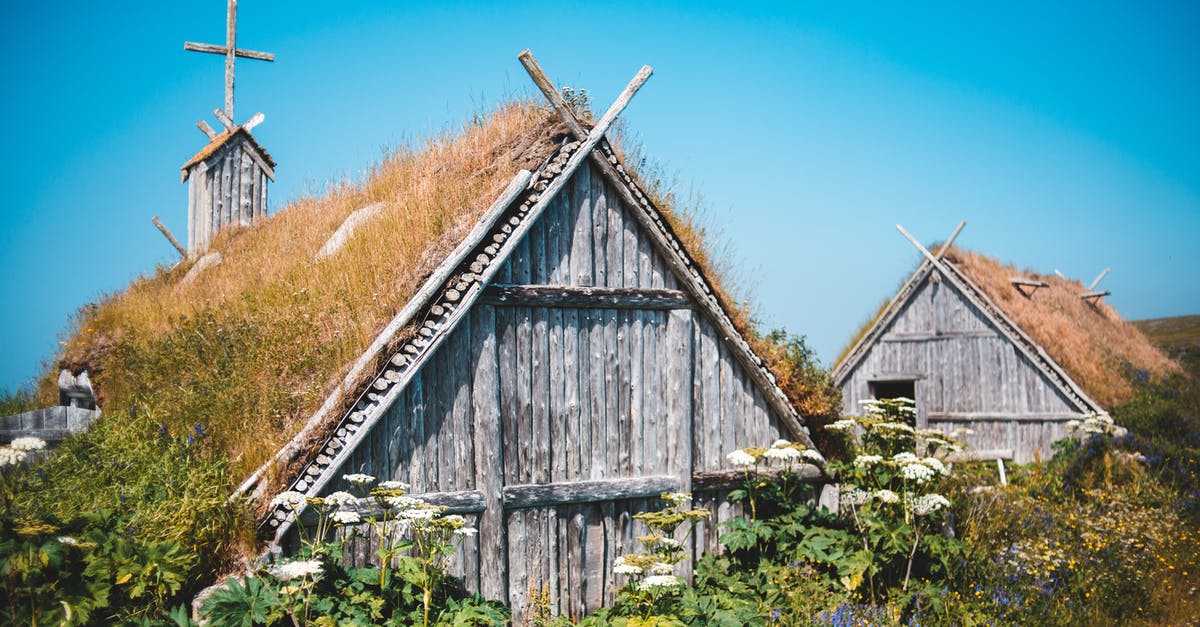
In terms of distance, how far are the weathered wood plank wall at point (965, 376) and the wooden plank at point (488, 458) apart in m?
12.9

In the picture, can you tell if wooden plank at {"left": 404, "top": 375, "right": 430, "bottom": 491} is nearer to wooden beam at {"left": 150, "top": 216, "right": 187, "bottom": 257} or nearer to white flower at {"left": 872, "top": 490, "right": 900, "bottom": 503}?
white flower at {"left": 872, "top": 490, "right": 900, "bottom": 503}

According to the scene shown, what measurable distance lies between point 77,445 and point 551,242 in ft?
17.1

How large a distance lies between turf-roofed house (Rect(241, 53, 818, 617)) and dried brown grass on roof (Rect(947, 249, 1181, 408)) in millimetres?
11417

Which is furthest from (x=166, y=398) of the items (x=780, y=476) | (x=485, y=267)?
(x=780, y=476)

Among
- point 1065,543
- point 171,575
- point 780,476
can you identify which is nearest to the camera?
point 171,575

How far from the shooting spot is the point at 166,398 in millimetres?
8180

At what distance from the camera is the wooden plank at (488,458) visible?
7.33 m

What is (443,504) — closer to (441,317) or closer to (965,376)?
(441,317)

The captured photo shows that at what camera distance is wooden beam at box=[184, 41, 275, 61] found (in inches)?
610

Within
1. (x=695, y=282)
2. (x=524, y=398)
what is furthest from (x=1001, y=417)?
(x=524, y=398)

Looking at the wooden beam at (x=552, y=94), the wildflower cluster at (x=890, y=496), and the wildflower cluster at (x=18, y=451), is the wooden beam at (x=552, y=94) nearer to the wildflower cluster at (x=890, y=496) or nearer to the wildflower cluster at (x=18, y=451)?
the wildflower cluster at (x=890, y=496)

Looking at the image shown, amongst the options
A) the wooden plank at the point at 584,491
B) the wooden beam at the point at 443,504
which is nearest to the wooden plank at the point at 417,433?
the wooden beam at the point at 443,504

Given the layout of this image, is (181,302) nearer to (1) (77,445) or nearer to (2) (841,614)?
(1) (77,445)

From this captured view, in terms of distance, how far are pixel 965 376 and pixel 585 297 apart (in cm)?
1383
